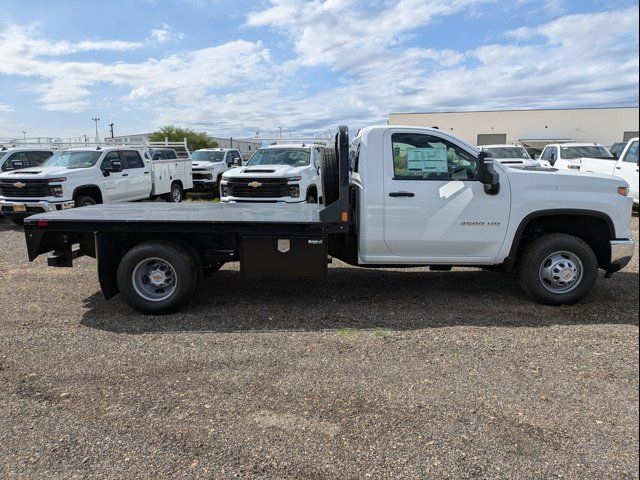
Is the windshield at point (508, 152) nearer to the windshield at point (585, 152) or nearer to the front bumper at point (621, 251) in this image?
the windshield at point (585, 152)

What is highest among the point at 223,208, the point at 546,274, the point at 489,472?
the point at 223,208

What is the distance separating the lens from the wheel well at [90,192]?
1192cm

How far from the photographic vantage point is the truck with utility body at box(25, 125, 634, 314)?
17.8 ft

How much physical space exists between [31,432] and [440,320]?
12.4 feet

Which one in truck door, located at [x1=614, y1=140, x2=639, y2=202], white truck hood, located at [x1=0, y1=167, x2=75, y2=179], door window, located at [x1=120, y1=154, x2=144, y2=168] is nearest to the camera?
truck door, located at [x1=614, y1=140, x2=639, y2=202]

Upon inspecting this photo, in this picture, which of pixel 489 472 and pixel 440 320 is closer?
pixel 489 472

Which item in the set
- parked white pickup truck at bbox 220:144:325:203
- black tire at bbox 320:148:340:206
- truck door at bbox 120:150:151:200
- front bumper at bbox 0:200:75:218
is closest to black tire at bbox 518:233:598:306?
black tire at bbox 320:148:340:206

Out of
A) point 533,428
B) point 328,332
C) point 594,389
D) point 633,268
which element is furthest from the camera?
point 633,268

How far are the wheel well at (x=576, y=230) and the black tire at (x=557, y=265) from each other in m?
0.17

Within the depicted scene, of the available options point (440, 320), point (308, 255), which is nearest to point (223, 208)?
point (308, 255)

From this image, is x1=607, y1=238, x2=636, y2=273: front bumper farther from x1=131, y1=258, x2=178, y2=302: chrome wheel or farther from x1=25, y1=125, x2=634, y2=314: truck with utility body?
x1=131, y1=258, x2=178, y2=302: chrome wheel

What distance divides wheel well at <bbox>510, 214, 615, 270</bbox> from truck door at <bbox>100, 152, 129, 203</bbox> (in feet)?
34.1

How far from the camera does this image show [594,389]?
373 centimetres

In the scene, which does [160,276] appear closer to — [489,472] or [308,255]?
[308,255]
